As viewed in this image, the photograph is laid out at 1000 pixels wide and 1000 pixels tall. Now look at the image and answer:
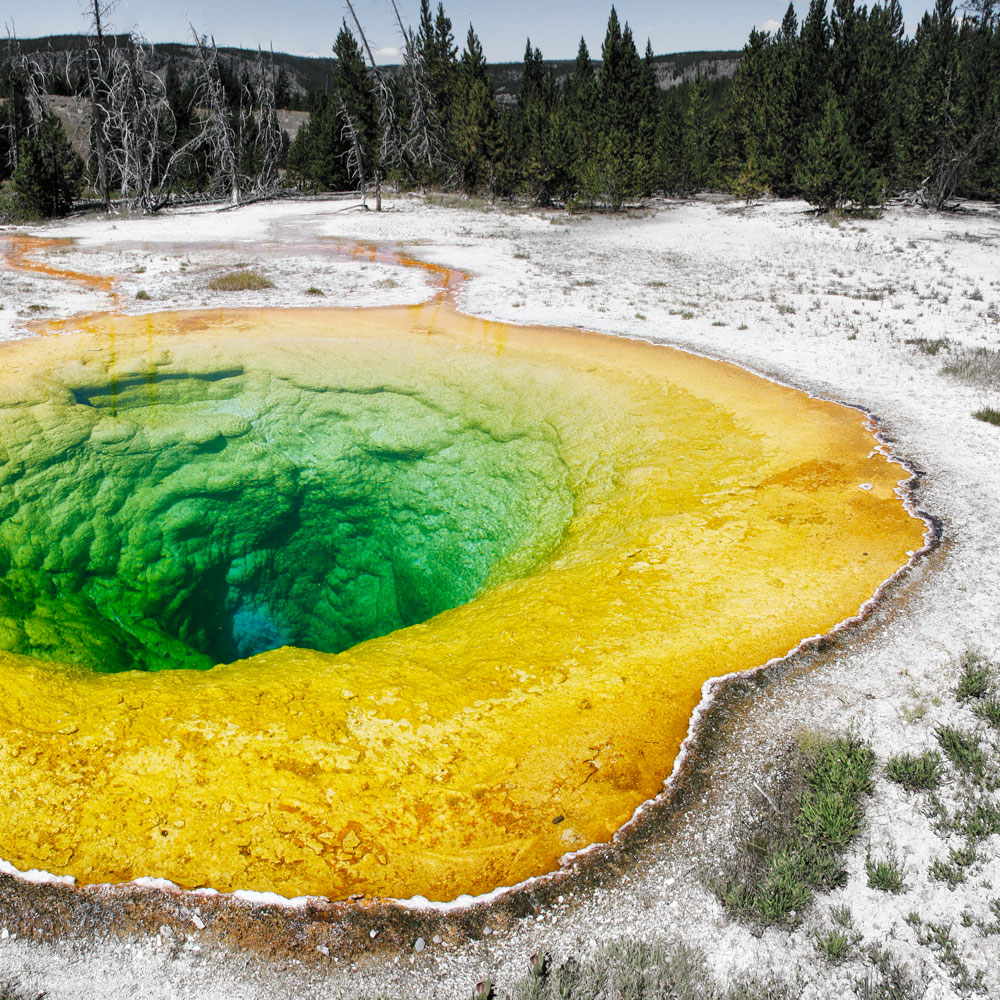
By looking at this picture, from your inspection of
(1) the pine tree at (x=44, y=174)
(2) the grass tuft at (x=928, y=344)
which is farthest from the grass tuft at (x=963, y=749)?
(1) the pine tree at (x=44, y=174)

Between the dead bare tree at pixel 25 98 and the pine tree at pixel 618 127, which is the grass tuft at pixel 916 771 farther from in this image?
the dead bare tree at pixel 25 98

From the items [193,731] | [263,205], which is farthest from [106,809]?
[263,205]

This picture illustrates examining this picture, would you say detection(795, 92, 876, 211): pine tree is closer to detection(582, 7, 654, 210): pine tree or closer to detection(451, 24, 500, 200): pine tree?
detection(582, 7, 654, 210): pine tree

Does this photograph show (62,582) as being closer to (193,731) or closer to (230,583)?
(230,583)

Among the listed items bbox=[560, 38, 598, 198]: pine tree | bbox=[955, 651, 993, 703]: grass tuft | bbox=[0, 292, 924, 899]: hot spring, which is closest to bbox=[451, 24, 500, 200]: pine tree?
bbox=[560, 38, 598, 198]: pine tree

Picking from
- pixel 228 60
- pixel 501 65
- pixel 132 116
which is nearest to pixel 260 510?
pixel 132 116
